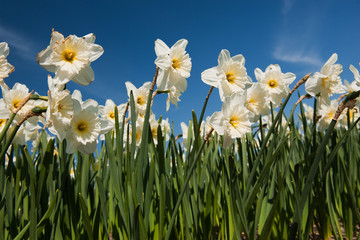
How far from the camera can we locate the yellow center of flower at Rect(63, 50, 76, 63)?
4.95 feet

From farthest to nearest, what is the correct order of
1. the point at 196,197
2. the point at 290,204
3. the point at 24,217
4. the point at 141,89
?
the point at 290,204 → the point at 141,89 → the point at 196,197 → the point at 24,217

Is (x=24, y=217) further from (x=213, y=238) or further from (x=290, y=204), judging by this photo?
(x=290, y=204)

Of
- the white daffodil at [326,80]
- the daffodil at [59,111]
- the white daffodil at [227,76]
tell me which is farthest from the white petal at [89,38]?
the white daffodil at [326,80]

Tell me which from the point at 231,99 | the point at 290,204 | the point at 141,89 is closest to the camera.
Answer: the point at 231,99

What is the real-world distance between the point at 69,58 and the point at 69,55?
0.05ft

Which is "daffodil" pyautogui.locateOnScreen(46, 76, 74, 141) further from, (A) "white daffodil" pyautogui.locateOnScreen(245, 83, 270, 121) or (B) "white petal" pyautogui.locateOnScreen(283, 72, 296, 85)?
(B) "white petal" pyautogui.locateOnScreen(283, 72, 296, 85)

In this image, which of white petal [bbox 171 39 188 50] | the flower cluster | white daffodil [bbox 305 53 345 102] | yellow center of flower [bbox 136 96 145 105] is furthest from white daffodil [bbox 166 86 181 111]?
white daffodil [bbox 305 53 345 102]

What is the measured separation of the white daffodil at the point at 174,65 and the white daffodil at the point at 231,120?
1.00 feet

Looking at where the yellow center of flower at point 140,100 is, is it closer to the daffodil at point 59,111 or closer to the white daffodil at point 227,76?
the white daffodil at point 227,76

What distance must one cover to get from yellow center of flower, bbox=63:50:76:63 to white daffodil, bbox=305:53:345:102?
1.64 metres

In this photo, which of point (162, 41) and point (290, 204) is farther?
point (290, 204)

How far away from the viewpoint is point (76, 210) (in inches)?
83.0

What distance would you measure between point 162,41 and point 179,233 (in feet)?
5.31

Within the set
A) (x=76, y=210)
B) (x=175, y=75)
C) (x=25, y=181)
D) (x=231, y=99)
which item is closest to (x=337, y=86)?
(x=231, y=99)
